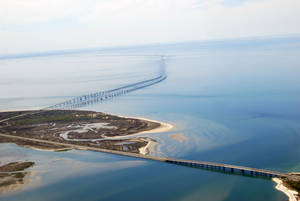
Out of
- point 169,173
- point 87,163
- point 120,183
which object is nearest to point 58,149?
point 87,163

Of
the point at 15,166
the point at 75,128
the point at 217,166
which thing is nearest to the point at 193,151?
the point at 217,166

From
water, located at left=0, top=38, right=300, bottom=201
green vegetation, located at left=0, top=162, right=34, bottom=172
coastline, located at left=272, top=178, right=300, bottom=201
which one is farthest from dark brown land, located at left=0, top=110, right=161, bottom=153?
coastline, located at left=272, top=178, right=300, bottom=201

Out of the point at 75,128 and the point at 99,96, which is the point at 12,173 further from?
the point at 99,96

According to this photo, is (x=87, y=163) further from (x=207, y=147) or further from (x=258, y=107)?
(x=258, y=107)

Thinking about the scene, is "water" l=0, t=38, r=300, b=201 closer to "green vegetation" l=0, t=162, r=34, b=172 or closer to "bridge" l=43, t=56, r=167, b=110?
"green vegetation" l=0, t=162, r=34, b=172

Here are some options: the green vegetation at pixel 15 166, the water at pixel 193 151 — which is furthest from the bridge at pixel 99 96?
the green vegetation at pixel 15 166
